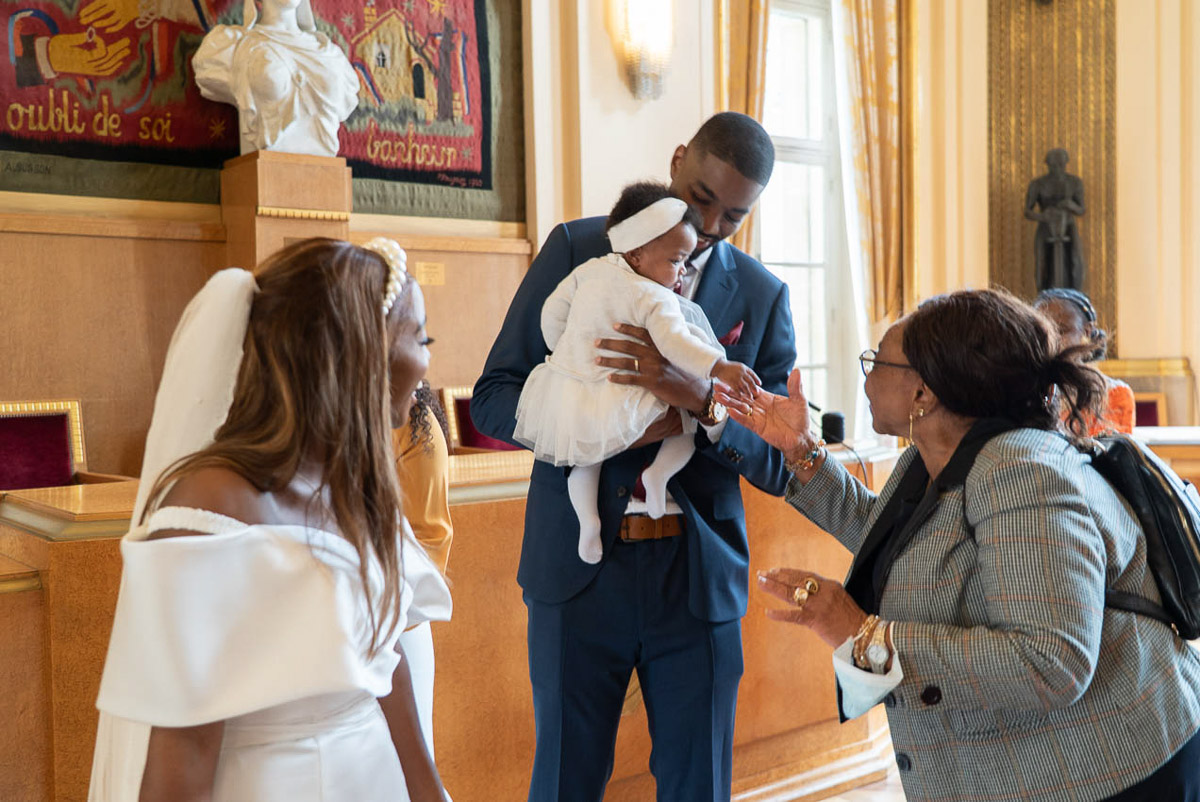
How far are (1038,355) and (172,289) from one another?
487 centimetres

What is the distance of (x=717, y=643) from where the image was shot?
2.16 m

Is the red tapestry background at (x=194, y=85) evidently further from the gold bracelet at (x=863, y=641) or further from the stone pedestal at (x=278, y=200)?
the gold bracelet at (x=863, y=641)

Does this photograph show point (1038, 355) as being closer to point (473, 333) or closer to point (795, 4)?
point (473, 333)

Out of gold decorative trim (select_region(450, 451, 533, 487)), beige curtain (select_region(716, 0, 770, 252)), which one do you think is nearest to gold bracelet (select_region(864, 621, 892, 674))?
gold decorative trim (select_region(450, 451, 533, 487))

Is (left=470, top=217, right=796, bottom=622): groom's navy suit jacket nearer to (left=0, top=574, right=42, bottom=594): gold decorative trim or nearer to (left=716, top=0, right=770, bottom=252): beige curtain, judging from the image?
(left=0, top=574, right=42, bottom=594): gold decorative trim

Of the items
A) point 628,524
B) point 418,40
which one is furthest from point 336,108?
point 628,524


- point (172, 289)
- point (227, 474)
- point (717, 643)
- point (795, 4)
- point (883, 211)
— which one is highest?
point (795, 4)

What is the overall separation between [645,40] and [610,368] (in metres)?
5.29

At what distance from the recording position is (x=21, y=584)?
7.08 ft

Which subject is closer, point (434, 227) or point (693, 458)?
point (693, 458)

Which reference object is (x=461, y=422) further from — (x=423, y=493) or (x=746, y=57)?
(x=423, y=493)

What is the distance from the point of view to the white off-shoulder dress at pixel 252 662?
124 cm

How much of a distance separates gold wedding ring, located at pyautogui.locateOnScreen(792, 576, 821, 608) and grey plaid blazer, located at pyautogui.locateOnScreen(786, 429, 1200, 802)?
12 cm

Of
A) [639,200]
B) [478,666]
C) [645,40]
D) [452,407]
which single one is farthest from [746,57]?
[639,200]
